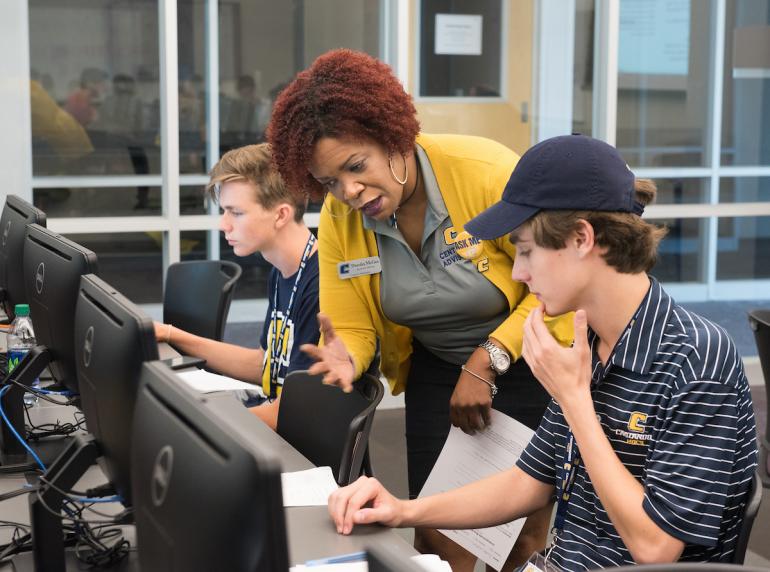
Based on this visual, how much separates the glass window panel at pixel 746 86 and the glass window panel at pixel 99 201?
11.4ft

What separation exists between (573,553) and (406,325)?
2.63ft

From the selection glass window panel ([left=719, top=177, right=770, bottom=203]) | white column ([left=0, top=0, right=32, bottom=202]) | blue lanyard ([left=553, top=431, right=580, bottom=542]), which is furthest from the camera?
glass window panel ([left=719, top=177, right=770, bottom=203])

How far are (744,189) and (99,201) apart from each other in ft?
13.0

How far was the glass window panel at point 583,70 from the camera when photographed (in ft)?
18.0

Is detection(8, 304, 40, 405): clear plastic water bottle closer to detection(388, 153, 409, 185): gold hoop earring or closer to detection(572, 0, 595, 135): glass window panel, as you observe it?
detection(388, 153, 409, 185): gold hoop earring

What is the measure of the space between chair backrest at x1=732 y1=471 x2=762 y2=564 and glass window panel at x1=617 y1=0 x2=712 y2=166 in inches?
181

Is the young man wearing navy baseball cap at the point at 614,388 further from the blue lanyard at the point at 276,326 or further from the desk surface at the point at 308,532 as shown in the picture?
the blue lanyard at the point at 276,326

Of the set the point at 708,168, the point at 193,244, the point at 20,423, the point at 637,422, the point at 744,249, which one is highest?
the point at 708,168

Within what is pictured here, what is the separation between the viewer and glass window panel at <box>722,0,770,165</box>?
6.16 m

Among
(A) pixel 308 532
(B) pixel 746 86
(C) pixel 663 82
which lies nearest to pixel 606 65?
(C) pixel 663 82

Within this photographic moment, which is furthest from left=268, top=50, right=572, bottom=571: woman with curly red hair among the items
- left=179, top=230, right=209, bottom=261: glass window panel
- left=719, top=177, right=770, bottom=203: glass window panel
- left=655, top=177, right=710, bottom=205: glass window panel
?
left=719, top=177, right=770, bottom=203: glass window panel

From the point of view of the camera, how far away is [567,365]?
Answer: 5.25ft

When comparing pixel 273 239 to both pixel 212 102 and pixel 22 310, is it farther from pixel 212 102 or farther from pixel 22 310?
pixel 212 102

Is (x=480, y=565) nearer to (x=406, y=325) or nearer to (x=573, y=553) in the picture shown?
(x=406, y=325)
